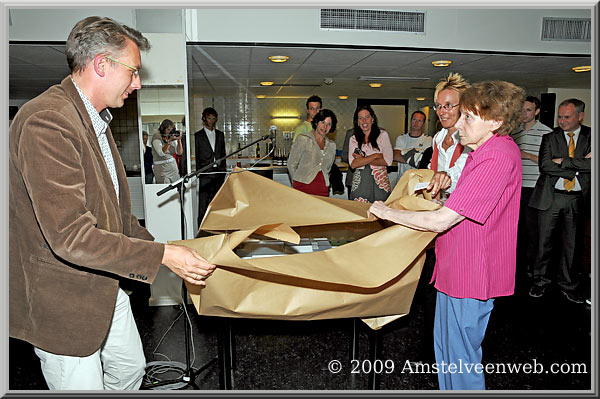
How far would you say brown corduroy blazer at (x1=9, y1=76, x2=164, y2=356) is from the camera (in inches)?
48.7

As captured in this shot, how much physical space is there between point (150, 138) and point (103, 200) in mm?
1847

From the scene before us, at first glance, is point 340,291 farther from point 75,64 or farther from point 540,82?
point 540,82

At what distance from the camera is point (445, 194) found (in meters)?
2.25

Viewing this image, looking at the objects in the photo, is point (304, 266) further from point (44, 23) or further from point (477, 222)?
point (44, 23)

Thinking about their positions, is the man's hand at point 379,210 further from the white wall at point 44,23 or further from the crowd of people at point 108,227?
the white wall at point 44,23

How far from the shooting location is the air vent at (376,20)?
3.66m

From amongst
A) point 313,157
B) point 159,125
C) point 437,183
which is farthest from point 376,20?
point 437,183

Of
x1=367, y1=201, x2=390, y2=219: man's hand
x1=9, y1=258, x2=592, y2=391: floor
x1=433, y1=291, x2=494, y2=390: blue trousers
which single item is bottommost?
x1=9, y1=258, x2=592, y2=391: floor

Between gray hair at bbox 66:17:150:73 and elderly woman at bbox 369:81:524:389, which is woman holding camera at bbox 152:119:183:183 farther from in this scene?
elderly woman at bbox 369:81:524:389

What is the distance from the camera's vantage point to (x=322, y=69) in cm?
562

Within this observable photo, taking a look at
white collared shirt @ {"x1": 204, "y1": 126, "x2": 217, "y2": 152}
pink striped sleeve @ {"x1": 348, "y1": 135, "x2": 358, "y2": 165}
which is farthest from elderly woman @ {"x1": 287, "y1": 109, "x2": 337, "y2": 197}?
white collared shirt @ {"x1": 204, "y1": 126, "x2": 217, "y2": 152}

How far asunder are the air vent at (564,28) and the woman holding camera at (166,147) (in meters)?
3.35

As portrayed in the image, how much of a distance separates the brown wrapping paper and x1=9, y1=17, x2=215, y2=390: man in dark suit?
156 mm

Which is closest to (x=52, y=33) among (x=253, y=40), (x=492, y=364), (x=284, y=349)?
(x=253, y=40)
